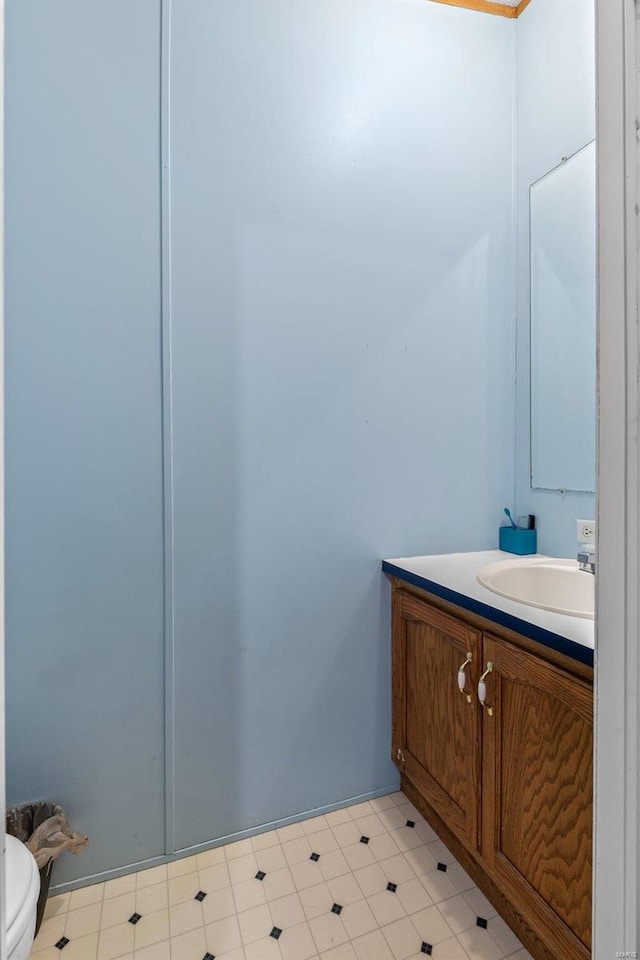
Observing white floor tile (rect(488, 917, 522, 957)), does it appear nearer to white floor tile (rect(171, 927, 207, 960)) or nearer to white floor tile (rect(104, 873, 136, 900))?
white floor tile (rect(171, 927, 207, 960))

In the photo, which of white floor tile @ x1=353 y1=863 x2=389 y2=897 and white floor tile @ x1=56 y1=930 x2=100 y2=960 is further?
white floor tile @ x1=353 y1=863 x2=389 y2=897

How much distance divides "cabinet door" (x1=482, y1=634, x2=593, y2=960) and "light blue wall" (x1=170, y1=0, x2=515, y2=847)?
0.52 meters

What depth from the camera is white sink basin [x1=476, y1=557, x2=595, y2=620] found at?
Result: 4.65 ft

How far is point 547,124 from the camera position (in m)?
1.64

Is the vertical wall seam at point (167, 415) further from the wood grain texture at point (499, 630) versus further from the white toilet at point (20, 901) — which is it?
the wood grain texture at point (499, 630)

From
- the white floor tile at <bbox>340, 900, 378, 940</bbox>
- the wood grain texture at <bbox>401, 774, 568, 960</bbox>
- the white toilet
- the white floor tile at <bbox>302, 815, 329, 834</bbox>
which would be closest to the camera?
the white toilet

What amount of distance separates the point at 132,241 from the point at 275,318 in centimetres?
44

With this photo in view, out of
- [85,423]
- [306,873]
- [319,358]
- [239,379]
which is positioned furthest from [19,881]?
[319,358]

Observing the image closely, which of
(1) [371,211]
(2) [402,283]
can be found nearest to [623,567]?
(2) [402,283]

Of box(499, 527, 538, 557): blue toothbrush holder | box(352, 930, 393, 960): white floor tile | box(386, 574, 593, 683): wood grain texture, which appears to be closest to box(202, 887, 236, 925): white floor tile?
box(352, 930, 393, 960): white floor tile

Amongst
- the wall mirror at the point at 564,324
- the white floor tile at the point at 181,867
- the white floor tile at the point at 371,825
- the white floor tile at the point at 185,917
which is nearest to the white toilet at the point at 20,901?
the white floor tile at the point at 185,917

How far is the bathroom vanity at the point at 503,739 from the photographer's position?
97cm

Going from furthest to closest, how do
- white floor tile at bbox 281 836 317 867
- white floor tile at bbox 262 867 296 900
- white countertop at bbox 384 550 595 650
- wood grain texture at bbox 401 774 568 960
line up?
white floor tile at bbox 281 836 317 867, white floor tile at bbox 262 867 296 900, wood grain texture at bbox 401 774 568 960, white countertop at bbox 384 550 595 650

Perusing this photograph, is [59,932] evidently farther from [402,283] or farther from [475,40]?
[475,40]
